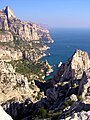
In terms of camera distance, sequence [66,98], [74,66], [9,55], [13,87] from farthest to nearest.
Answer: [9,55] < [74,66] < [13,87] < [66,98]

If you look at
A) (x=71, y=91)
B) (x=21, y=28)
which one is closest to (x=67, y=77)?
(x=71, y=91)

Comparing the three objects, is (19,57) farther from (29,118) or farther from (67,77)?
(29,118)

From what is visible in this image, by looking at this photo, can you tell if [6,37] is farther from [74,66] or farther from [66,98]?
[66,98]

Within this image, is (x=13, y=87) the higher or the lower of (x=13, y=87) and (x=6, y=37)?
the lower

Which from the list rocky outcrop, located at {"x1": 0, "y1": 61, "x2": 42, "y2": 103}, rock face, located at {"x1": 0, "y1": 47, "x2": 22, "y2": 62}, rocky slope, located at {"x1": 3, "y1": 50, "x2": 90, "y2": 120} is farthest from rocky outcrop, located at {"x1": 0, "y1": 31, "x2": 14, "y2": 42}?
rocky slope, located at {"x1": 3, "y1": 50, "x2": 90, "y2": 120}

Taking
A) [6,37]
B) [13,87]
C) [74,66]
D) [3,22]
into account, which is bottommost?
[13,87]

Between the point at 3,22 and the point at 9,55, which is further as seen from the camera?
the point at 3,22

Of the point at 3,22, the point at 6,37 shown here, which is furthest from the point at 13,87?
the point at 3,22

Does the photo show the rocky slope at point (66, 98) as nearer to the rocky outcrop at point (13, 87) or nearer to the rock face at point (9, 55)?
the rocky outcrop at point (13, 87)
